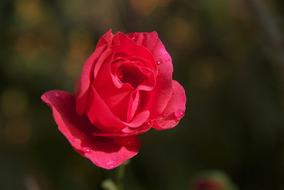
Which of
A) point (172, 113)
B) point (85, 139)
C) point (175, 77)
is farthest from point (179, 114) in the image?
point (175, 77)

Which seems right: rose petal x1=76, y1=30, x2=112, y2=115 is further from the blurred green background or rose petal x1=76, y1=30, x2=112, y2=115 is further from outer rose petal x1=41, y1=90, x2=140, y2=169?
the blurred green background

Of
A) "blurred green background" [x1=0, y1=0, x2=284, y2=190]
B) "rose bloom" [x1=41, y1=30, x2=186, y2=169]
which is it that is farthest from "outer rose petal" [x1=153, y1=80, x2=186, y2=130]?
"blurred green background" [x1=0, y1=0, x2=284, y2=190]

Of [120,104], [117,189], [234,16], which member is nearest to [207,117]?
[234,16]

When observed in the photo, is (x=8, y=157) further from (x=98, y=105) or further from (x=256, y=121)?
(x=98, y=105)

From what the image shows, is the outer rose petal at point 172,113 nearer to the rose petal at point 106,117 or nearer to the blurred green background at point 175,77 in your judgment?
the rose petal at point 106,117

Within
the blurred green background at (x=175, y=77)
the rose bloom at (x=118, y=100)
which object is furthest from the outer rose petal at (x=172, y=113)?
the blurred green background at (x=175, y=77)

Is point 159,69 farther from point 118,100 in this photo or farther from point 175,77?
point 175,77
